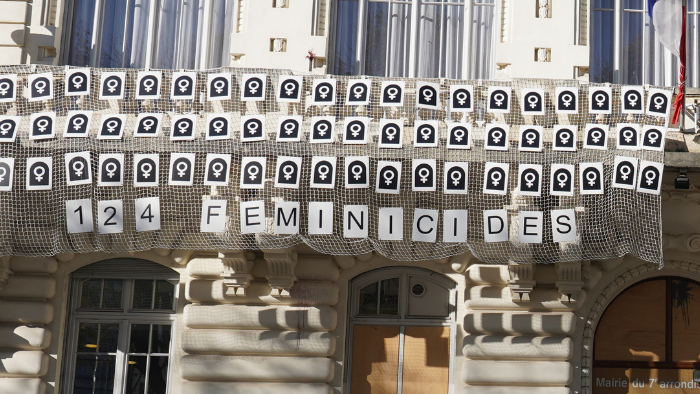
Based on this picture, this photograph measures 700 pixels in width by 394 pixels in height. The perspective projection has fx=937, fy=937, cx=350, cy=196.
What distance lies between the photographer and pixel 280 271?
42.3 feet

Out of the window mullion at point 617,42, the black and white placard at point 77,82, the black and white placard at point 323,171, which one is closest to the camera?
the black and white placard at point 323,171

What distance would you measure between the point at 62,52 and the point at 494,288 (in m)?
7.40

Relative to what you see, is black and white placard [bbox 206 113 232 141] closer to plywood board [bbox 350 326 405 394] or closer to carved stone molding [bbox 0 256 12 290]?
plywood board [bbox 350 326 405 394]

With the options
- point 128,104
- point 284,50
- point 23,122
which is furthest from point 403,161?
point 23,122

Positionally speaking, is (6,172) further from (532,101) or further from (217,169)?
(532,101)

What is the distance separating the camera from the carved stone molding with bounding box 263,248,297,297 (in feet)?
41.9

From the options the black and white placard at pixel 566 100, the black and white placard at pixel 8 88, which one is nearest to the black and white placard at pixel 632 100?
the black and white placard at pixel 566 100

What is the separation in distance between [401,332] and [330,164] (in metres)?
2.73

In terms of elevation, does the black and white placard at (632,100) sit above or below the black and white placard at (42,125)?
above

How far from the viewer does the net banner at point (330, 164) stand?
12.4 m

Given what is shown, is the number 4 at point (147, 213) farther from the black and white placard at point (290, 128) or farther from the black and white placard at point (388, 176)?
the black and white placard at point (388, 176)

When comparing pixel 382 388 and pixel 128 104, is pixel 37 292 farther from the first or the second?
pixel 382 388

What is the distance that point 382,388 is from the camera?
13.2 meters

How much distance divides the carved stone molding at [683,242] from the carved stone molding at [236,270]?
579 centimetres
